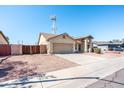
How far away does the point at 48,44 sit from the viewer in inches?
901

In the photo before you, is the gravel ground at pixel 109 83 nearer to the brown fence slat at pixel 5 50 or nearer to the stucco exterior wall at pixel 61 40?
the brown fence slat at pixel 5 50

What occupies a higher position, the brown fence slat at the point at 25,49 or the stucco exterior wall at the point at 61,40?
the stucco exterior wall at the point at 61,40

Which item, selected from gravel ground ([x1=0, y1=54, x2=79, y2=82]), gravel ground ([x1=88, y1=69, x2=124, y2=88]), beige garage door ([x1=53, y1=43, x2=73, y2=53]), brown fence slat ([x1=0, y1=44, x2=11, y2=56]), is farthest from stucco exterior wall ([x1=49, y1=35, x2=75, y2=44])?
gravel ground ([x1=88, y1=69, x2=124, y2=88])

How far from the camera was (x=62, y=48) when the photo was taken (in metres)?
25.3

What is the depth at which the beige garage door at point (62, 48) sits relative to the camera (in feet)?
78.8

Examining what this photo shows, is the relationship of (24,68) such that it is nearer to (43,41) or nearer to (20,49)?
(20,49)

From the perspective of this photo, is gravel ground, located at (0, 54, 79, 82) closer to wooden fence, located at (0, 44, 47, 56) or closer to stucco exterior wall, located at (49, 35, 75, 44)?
wooden fence, located at (0, 44, 47, 56)

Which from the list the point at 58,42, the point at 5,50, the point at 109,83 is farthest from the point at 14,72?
the point at 58,42

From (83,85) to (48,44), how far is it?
54.8ft

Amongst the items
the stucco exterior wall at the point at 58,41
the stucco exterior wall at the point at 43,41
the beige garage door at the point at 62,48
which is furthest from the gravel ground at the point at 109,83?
the stucco exterior wall at the point at 43,41
